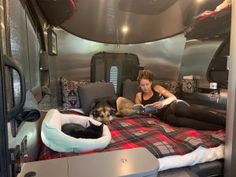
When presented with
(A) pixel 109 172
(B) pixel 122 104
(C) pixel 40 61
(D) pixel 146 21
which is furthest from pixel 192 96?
(A) pixel 109 172

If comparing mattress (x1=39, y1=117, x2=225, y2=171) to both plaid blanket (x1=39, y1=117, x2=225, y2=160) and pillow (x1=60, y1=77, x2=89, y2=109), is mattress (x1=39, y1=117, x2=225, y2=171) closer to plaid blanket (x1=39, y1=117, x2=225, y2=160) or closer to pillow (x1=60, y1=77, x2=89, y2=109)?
plaid blanket (x1=39, y1=117, x2=225, y2=160)

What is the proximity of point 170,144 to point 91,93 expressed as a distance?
4.19 ft

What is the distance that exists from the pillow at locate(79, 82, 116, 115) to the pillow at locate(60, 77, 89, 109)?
130 mm

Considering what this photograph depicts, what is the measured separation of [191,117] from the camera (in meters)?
1.92

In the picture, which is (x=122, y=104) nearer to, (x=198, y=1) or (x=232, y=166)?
(x=232, y=166)

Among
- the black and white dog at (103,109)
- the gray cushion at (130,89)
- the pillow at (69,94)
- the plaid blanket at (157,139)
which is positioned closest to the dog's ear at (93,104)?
the black and white dog at (103,109)

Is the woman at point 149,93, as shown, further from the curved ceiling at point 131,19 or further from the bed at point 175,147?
the curved ceiling at point 131,19

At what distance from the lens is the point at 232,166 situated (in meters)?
1.38

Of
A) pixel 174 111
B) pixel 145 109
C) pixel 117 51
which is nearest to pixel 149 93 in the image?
pixel 145 109

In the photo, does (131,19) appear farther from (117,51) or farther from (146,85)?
(146,85)

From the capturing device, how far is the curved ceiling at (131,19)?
2.60 meters

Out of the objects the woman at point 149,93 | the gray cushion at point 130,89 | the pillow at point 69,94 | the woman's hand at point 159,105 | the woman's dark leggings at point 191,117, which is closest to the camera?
the woman's dark leggings at point 191,117

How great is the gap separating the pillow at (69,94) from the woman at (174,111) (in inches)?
29.1

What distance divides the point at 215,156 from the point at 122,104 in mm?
1158
